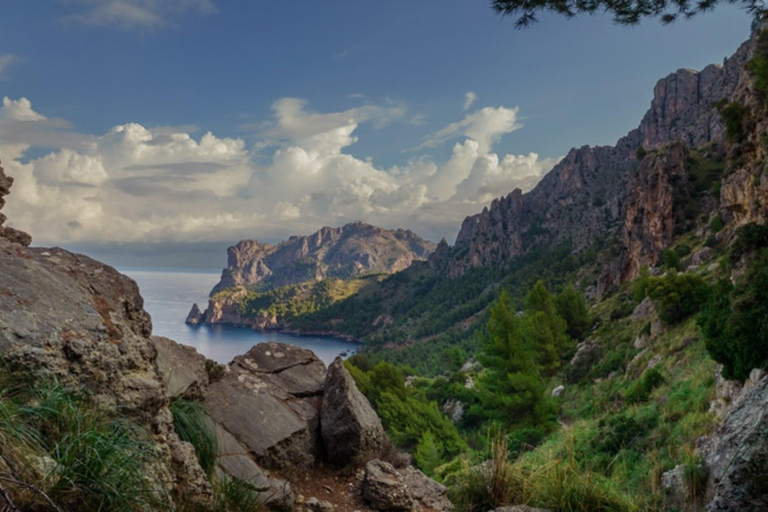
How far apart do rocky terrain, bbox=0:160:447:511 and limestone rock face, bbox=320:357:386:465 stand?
2 cm

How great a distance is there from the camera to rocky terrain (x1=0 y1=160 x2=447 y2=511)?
3559 mm

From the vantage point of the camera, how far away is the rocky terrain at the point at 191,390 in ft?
11.7

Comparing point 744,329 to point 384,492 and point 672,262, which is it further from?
point 672,262

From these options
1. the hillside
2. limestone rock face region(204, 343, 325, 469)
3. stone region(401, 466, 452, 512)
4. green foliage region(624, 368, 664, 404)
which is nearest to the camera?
stone region(401, 466, 452, 512)

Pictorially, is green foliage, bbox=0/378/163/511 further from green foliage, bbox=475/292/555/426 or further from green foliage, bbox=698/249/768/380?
green foliage, bbox=475/292/555/426

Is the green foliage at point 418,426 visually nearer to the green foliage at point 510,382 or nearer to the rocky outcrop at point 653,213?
the green foliage at point 510,382

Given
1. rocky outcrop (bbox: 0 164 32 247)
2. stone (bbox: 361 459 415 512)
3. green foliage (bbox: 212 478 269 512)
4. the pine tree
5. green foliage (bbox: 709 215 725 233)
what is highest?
green foliage (bbox: 709 215 725 233)

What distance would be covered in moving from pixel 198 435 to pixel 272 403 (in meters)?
2.36

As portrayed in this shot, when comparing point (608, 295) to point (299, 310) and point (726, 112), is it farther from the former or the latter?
point (299, 310)

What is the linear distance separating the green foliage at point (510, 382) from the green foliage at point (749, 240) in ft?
29.1

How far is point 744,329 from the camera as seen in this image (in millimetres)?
9398

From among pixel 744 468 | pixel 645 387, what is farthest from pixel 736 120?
pixel 744 468

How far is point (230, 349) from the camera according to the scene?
125 metres

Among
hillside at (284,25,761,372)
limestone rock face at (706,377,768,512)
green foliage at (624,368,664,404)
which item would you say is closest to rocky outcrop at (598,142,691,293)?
hillside at (284,25,761,372)
